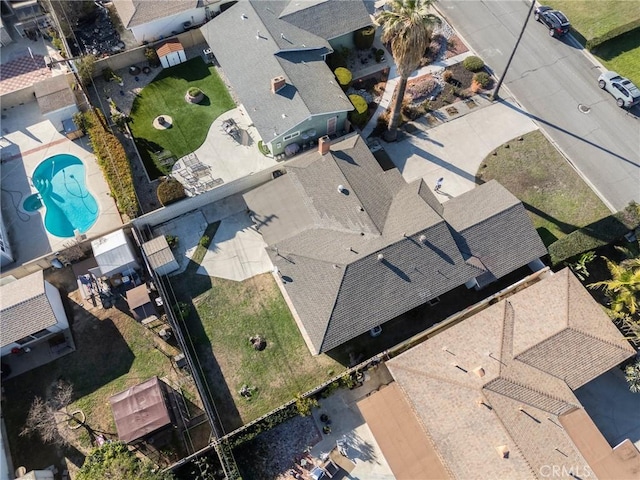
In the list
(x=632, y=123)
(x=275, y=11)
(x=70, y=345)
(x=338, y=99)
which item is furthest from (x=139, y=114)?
(x=632, y=123)

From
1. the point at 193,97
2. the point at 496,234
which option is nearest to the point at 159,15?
the point at 193,97

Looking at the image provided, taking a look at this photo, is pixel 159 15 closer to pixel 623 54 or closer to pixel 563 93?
pixel 563 93

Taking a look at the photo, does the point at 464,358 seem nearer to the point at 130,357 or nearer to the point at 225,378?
the point at 225,378

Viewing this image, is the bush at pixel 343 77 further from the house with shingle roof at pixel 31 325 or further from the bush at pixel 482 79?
the house with shingle roof at pixel 31 325

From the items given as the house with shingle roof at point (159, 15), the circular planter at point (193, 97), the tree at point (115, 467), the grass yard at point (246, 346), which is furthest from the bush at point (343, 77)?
the tree at point (115, 467)

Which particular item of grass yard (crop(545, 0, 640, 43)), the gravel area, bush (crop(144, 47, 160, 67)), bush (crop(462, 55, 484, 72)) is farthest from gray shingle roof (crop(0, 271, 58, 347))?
grass yard (crop(545, 0, 640, 43))
